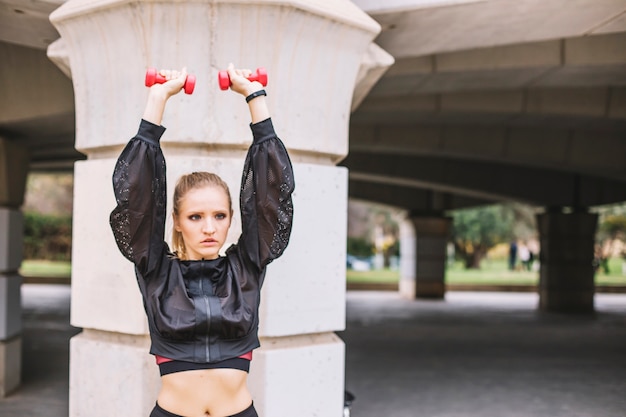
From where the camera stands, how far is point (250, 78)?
2.78 meters

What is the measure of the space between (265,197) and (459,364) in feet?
26.3

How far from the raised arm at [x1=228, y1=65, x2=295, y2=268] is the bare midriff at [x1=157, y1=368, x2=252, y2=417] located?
440 mm

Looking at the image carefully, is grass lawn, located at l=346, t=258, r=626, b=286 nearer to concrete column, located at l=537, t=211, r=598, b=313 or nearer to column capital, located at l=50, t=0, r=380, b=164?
concrete column, located at l=537, t=211, r=598, b=313

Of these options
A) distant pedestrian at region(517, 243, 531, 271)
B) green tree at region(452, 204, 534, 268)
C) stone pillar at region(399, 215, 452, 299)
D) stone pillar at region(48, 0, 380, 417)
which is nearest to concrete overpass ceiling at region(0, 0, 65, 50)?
stone pillar at region(48, 0, 380, 417)

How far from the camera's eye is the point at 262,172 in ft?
9.00

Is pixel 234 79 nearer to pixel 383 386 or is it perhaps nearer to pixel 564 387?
pixel 383 386

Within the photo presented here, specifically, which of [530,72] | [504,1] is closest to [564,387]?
[530,72]

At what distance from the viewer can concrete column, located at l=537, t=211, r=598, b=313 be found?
61.5 ft

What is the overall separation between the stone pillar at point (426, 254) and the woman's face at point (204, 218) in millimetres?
20051

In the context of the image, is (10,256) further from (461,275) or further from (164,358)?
(461,275)

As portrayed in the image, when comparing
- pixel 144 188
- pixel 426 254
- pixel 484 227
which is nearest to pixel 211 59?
pixel 144 188

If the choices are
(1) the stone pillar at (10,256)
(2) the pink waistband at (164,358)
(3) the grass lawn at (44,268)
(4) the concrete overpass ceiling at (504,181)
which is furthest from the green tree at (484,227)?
(2) the pink waistband at (164,358)

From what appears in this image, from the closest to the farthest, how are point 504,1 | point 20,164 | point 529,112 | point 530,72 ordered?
point 504,1, point 530,72, point 20,164, point 529,112

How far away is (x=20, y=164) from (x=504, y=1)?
6.05 m
